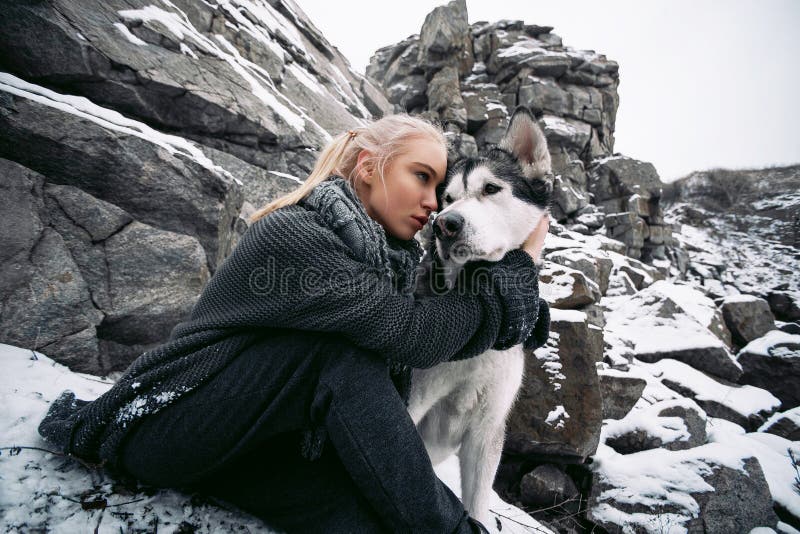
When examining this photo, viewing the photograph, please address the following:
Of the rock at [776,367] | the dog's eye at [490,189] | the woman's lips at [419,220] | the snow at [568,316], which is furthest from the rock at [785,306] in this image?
the woman's lips at [419,220]

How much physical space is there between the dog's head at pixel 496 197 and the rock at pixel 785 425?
778 cm

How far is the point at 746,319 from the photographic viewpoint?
10227 mm

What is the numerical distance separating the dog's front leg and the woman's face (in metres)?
1.29

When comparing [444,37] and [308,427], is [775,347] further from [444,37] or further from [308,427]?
[444,37]

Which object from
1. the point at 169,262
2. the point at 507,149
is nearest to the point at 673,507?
the point at 507,149

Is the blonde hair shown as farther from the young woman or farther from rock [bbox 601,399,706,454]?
rock [bbox 601,399,706,454]

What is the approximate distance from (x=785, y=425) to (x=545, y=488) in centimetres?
595

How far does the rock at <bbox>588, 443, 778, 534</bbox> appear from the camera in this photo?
344cm

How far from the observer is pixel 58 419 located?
140cm

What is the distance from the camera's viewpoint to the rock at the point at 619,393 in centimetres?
481

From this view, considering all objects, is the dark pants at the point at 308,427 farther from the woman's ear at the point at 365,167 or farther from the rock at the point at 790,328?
the rock at the point at 790,328

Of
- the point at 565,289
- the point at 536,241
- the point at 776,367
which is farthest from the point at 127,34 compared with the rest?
the point at 776,367

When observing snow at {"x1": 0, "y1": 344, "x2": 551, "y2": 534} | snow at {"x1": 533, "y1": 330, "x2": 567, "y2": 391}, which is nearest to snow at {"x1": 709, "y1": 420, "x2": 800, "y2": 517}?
snow at {"x1": 533, "y1": 330, "x2": 567, "y2": 391}

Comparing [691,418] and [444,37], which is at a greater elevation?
[444,37]
